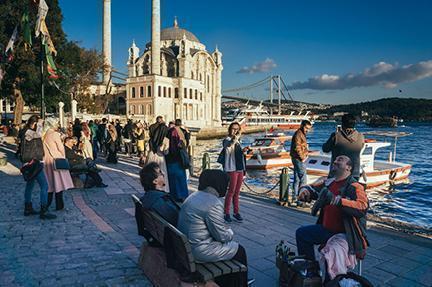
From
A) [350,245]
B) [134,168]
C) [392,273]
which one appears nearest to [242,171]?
[392,273]

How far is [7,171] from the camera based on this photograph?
41.4 feet

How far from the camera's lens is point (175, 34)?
274 ft

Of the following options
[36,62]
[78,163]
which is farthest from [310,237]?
[36,62]

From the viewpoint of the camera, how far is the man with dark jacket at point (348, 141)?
500cm

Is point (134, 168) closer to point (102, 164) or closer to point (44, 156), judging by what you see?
point (102, 164)

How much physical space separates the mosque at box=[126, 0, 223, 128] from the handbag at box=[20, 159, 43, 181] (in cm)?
5040

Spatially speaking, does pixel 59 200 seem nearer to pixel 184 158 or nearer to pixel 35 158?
pixel 35 158

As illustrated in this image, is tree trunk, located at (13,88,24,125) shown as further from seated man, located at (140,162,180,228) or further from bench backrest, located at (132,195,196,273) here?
bench backrest, located at (132,195,196,273)

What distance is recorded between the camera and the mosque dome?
83125mm

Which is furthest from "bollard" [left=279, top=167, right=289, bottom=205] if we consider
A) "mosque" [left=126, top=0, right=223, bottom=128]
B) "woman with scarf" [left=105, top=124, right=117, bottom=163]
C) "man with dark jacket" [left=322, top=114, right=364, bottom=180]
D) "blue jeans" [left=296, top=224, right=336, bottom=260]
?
"mosque" [left=126, top=0, right=223, bottom=128]

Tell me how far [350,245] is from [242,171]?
143 inches

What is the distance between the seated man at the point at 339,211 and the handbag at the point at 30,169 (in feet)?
16.3

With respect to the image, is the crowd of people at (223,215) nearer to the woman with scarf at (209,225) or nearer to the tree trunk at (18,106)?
the woman with scarf at (209,225)

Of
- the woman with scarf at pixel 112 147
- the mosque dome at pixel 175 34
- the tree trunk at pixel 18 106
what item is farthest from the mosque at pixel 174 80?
the woman with scarf at pixel 112 147
